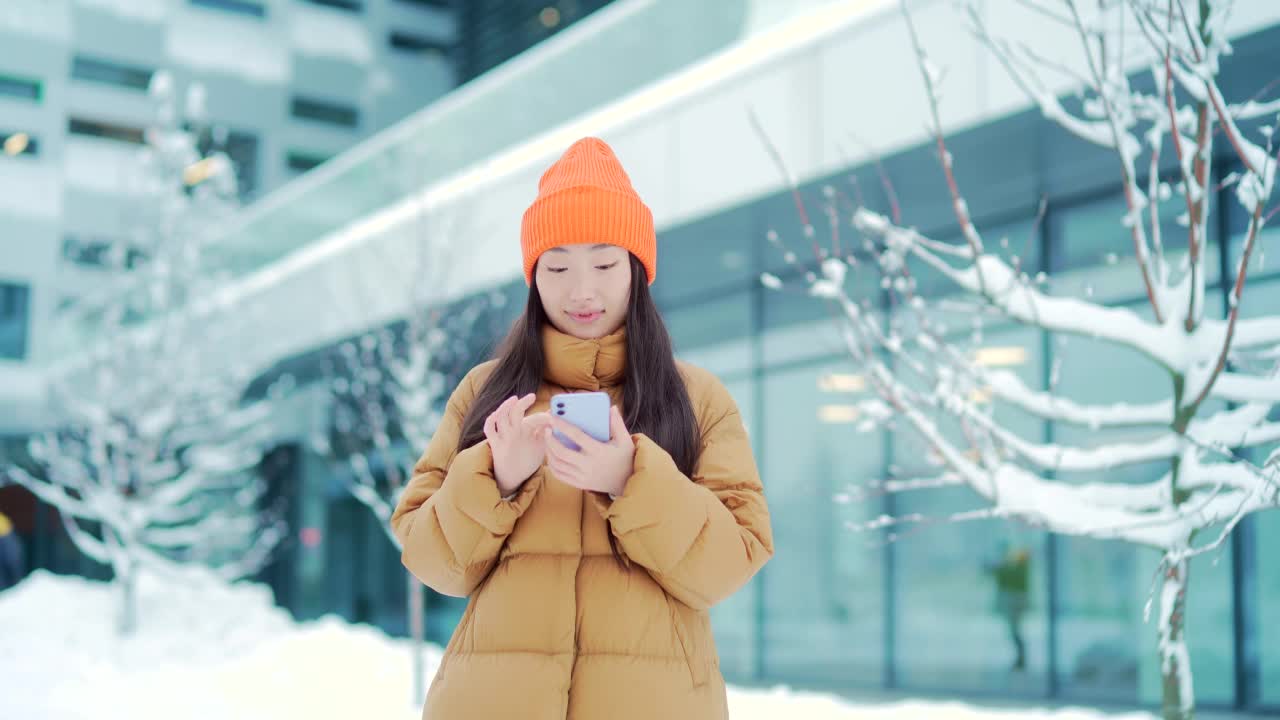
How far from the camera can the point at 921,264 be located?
961cm

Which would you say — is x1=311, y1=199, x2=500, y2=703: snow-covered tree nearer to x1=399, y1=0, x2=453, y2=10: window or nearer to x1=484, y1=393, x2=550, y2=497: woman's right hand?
x1=484, y1=393, x2=550, y2=497: woman's right hand

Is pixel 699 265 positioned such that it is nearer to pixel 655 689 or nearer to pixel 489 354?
pixel 489 354

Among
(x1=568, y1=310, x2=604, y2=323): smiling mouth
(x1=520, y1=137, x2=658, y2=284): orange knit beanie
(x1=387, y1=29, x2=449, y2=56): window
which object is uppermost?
(x1=387, y1=29, x2=449, y2=56): window

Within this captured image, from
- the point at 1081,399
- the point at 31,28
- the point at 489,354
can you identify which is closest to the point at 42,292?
the point at 31,28

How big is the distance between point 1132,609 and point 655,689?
276 inches

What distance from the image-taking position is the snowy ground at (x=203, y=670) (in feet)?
24.5

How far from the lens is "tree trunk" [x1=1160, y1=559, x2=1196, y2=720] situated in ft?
12.4

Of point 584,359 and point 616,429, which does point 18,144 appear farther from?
point 616,429

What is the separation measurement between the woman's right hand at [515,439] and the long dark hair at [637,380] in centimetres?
24

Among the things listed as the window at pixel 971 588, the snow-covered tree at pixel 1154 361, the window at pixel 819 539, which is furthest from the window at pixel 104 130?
the snow-covered tree at pixel 1154 361

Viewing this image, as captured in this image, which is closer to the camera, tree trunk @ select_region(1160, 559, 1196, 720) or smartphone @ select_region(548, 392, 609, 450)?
smartphone @ select_region(548, 392, 609, 450)

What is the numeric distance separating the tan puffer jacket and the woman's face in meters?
0.34

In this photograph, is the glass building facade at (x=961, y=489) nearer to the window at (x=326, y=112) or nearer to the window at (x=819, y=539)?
the window at (x=819, y=539)

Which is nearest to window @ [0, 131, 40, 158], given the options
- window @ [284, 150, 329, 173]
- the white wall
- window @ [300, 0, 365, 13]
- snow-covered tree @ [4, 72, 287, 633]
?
window @ [284, 150, 329, 173]
